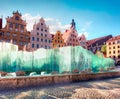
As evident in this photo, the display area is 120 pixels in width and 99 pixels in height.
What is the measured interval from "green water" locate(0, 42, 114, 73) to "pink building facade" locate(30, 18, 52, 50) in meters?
17.2

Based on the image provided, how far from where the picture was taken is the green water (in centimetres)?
1608

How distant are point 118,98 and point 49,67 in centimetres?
941

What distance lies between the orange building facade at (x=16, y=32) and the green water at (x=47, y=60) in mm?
13840

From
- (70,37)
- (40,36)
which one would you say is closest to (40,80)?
(40,36)

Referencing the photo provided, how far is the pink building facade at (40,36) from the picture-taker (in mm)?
34838

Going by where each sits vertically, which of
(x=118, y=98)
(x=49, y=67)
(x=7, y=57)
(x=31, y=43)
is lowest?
(x=118, y=98)

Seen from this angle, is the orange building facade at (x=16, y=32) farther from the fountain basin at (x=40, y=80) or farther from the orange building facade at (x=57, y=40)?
the fountain basin at (x=40, y=80)

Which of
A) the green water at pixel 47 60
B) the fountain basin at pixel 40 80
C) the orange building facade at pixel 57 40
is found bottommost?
the fountain basin at pixel 40 80

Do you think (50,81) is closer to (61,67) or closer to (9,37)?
(61,67)

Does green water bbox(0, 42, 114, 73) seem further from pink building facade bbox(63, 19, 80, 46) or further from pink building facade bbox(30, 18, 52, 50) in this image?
pink building facade bbox(63, 19, 80, 46)

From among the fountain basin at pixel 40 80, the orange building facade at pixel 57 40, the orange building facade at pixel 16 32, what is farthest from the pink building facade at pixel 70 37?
the fountain basin at pixel 40 80

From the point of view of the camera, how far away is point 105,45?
54062 millimetres

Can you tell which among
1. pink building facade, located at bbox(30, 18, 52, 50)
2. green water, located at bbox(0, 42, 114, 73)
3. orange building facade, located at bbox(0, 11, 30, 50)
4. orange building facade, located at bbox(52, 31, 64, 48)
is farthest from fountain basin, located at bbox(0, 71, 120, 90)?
orange building facade, located at bbox(52, 31, 64, 48)

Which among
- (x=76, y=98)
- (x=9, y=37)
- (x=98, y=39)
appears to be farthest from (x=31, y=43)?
(x=98, y=39)
